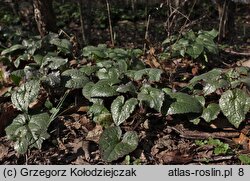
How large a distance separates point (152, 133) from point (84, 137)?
55 cm

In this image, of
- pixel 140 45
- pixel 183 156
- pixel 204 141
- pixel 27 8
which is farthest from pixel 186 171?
pixel 27 8

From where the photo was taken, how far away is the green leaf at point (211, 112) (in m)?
3.22

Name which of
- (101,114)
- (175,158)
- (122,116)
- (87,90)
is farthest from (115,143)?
(87,90)

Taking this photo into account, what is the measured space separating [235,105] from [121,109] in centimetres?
88

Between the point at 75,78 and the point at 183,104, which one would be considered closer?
the point at 183,104

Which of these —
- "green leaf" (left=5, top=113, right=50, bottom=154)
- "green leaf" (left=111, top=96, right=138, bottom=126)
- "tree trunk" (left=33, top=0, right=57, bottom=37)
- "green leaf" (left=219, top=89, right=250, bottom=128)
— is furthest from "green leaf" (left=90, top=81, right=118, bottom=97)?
"tree trunk" (left=33, top=0, right=57, bottom=37)

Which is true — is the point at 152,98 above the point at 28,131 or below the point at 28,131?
above

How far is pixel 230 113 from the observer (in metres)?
3.19

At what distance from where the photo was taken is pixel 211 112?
10.6ft

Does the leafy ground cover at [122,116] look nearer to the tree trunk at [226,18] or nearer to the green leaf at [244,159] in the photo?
the green leaf at [244,159]

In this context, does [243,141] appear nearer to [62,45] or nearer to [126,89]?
[126,89]

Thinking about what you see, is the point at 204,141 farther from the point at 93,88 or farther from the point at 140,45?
the point at 140,45

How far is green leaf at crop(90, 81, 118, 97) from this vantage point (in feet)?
10.9

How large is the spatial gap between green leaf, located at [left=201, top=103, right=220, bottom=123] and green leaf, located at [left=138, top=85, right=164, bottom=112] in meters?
0.38
